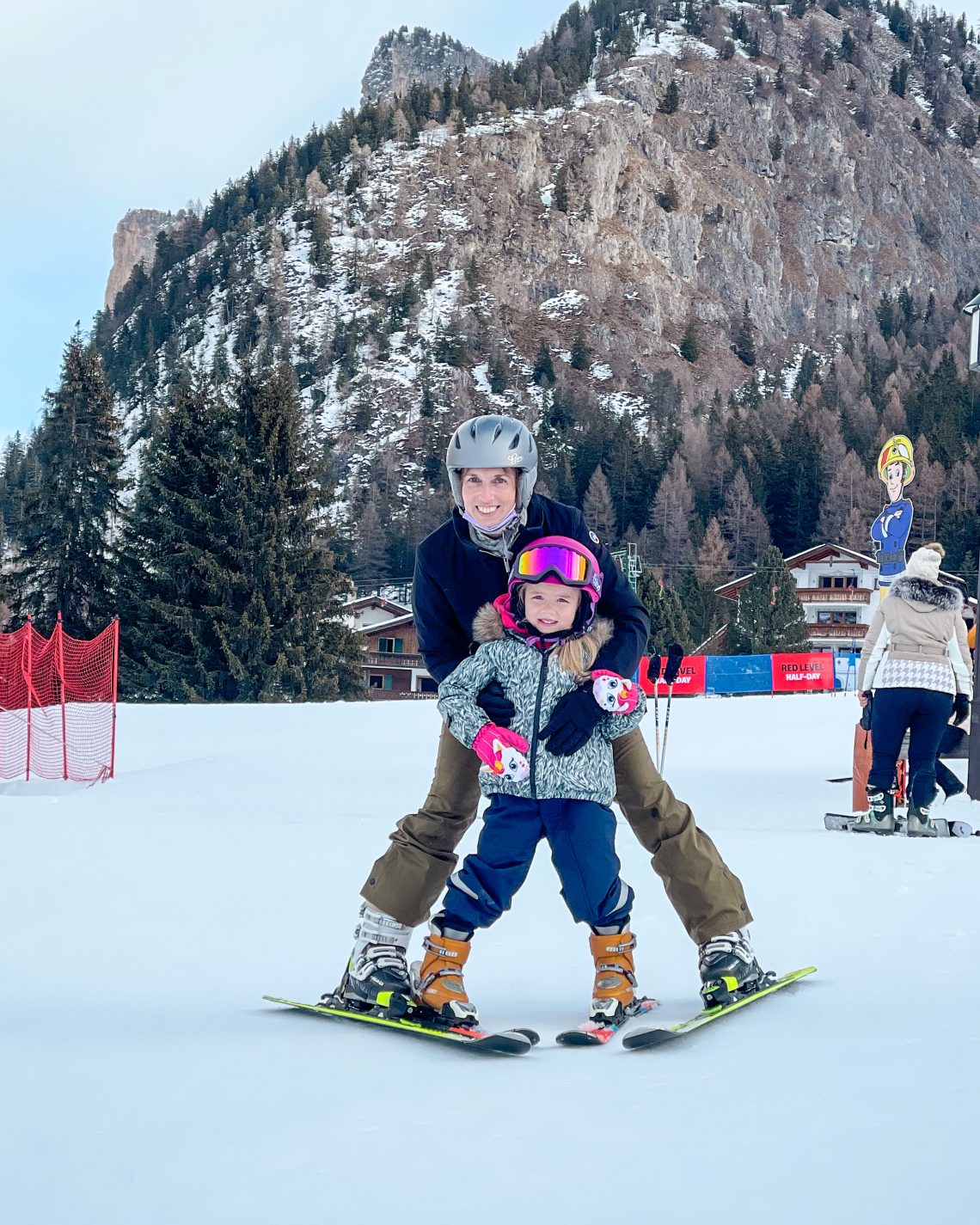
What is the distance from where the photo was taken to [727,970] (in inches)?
118

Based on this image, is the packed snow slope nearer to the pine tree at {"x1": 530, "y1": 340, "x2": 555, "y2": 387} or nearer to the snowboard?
the snowboard

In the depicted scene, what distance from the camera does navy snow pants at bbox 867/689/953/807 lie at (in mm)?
6734

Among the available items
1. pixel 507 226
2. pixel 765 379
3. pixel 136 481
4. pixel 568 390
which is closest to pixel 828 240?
pixel 765 379

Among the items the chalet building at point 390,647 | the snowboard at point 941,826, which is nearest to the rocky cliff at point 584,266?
the chalet building at point 390,647

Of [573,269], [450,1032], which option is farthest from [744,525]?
[573,269]

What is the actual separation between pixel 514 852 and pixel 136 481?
34.7 metres

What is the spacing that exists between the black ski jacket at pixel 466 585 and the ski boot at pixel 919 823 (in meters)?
4.37

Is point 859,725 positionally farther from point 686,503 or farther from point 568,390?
point 568,390

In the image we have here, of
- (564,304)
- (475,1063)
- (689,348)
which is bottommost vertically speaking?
(475,1063)

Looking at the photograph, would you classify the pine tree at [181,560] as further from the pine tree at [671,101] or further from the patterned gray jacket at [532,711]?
the pine tree at [671,101]

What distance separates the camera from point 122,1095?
2.41 meters

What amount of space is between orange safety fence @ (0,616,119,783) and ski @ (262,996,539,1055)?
8.29m

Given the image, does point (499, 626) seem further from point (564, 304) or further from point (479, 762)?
point (564, 304)

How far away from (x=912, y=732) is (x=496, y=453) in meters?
4.70
